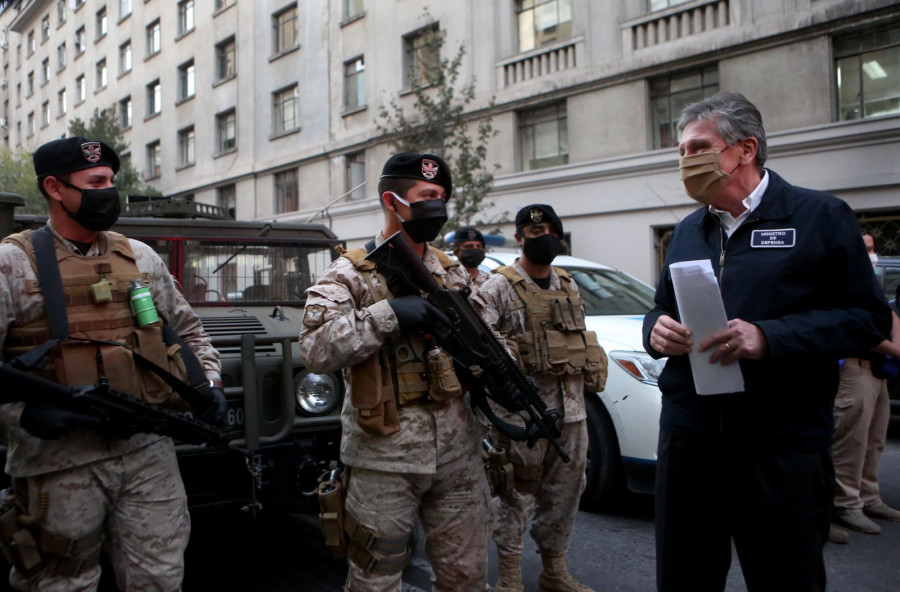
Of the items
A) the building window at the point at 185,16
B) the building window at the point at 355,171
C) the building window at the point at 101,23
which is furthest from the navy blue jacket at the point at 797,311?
the building window at the point at 101,23

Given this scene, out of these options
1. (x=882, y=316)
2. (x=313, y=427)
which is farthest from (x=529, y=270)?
(x=882, y=316)

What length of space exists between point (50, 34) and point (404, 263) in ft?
126

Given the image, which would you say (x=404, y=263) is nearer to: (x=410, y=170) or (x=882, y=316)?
(x=410, y=170)

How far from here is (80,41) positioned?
1233 inches

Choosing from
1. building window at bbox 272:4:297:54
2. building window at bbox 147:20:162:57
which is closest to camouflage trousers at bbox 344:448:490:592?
building window at bbox 272:4:297:54

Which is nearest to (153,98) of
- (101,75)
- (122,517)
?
(101,75)

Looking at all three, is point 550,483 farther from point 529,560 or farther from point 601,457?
point 601,457

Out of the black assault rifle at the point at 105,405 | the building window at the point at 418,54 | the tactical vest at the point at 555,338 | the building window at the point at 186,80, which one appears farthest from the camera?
the building window at the point at 186,80

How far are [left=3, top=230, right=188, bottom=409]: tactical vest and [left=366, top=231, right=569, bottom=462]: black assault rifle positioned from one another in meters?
0.83

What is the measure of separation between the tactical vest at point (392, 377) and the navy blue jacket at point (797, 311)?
82 cm

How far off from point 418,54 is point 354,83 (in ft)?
8.79

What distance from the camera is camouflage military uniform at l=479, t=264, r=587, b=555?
350 centimetres

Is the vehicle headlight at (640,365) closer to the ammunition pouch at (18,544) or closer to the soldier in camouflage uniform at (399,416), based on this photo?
the soldier in camouflage uniform at (399,416)

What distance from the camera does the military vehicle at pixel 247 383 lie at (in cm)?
330
